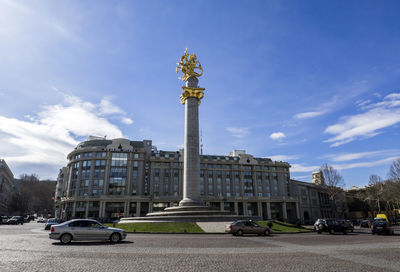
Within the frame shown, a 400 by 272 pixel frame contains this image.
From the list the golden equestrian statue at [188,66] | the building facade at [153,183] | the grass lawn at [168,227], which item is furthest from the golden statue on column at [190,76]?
the building facade at [153,183]

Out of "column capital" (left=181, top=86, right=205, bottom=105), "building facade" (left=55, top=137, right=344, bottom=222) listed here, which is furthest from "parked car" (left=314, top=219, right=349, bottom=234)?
"building facade" (left=55, top=137, right=344, bottom=222)

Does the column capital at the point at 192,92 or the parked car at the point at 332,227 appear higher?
the column capital at the point at 192,92

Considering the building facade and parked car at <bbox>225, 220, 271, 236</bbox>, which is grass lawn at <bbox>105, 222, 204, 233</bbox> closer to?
parked car at <bbox>225, 220, 271, 236</bbox>

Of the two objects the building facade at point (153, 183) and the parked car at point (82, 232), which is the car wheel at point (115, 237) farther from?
the building facade at point (153, 183)

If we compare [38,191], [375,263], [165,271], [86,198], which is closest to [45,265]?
[165,271]

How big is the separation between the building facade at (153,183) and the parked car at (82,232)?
65745 millimetres

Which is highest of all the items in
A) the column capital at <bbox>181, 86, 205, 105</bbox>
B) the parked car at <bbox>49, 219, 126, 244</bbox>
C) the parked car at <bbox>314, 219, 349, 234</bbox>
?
the column capital at <bbox>181, 86, 205, 105</bbox>

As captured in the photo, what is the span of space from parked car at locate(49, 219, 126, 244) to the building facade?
65745 millimetres

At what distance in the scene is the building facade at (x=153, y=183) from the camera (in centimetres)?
8394

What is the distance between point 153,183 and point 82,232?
73937 millimetres

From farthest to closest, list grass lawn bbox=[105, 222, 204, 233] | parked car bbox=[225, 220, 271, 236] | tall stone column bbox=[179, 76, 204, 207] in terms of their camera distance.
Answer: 1. tall stone column bbox=[179, 76, 204, 207]
2. grass lawn bbox=[105, 222, 204, 233]
3. parked car bbox=[225, 220, 271, 236]

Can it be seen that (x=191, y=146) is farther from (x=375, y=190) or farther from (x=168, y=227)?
(x=375, y=190)

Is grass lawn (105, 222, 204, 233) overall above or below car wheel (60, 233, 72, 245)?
below

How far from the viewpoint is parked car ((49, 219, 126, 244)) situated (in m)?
18.3
